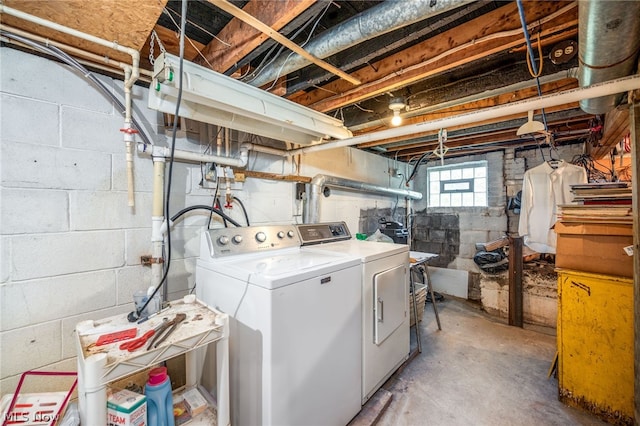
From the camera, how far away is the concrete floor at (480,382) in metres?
1.74

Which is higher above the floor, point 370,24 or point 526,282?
point 370,24

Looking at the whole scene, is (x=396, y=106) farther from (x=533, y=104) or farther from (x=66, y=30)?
(x=66, y=30)

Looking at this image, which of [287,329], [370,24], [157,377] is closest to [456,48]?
[370,24]

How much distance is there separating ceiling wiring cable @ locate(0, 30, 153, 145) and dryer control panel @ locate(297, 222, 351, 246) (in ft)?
4.25

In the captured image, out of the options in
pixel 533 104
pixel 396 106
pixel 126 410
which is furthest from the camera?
pixel 396 106

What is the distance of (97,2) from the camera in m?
1.04

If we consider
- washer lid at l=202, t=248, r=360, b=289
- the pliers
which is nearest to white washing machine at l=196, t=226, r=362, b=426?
washer lid at l=202, t=248, r=360, b=289

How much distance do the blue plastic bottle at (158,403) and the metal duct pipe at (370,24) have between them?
5.79 ft

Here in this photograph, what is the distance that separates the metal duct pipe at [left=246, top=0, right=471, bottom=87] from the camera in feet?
3.41

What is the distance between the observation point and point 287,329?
127 cm

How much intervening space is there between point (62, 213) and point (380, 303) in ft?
6.61

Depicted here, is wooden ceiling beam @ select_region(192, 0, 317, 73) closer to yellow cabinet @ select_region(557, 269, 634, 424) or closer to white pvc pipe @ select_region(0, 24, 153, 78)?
white pvc pipe @ select_region(0, 24, 153, 78)

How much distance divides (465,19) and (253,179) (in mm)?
1865

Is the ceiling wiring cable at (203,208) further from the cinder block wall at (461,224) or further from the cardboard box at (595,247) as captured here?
the cinder block wall at (461,224)
